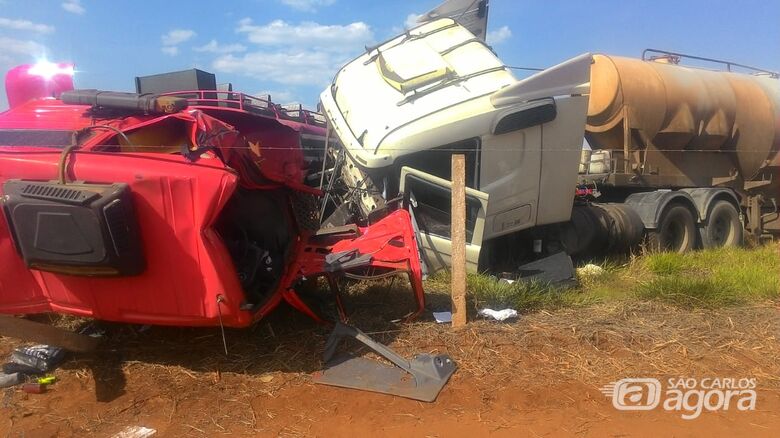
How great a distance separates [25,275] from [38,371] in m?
0.75

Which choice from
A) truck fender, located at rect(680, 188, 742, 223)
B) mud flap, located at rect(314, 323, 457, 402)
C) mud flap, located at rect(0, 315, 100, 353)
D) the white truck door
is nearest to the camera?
mud flap, located at rect(0, 315, 100, 353)

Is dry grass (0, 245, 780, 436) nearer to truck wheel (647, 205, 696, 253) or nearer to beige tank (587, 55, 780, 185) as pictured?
truck wheel (647, 205, 696, 253)

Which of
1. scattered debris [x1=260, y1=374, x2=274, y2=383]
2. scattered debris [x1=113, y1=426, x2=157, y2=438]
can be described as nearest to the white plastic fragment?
scattered debris [x1=260, y1=374, x2=274, y2=383]

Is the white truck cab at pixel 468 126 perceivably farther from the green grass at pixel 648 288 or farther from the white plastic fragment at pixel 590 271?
the white plastic fragment at pixel 590 271

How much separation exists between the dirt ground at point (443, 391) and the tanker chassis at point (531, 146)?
1457 millimetres

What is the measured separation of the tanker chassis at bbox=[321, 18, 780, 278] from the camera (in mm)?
5582

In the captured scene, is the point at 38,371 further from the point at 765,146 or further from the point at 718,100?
the point at 765,146

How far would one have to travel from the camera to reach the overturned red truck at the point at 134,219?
3.18 metres

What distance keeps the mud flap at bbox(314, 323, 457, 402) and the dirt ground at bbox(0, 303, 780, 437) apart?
78mm

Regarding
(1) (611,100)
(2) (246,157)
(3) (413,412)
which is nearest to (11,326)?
(2) (246,157)

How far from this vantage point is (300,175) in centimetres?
537

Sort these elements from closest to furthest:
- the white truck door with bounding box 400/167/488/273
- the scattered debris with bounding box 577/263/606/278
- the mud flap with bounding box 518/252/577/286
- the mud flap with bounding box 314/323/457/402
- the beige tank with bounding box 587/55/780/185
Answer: the mud flap with bounding box 314/323/457/402
the white truck door with bounding box 400/167/488/273
the mud flap with bounding box 518/252/577/286
the scattered debris with bounding box 577/263/606/278
the beige tank with bounding box 587/55/780/185

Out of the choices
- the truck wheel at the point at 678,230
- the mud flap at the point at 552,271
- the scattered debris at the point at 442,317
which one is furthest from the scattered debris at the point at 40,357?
the truck wheel at the point at 678,230

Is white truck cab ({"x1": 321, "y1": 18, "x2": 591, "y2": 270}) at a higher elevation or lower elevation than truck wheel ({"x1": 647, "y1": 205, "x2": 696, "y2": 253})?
higher
